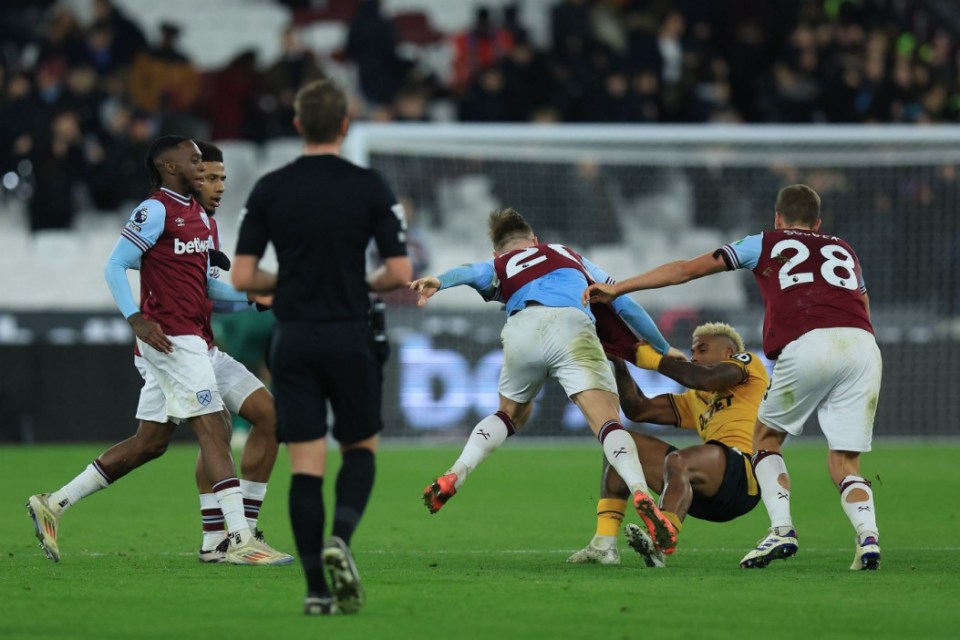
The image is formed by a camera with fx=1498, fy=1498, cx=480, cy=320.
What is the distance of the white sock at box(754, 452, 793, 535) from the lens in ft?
24.4

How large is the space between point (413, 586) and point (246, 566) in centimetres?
120

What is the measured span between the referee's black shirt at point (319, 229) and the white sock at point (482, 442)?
7.28ft

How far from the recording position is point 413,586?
654cm

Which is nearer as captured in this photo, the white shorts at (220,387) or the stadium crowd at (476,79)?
the white shorts at (220,387)

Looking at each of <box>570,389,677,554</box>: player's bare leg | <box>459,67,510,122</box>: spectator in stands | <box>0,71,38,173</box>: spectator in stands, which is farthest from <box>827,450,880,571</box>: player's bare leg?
<box>0,71,38,173</box>: spectator in stands

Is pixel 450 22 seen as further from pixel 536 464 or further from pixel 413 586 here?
pixel 413 586

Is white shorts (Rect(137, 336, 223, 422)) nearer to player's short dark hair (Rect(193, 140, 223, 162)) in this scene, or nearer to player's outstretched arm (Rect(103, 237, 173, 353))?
player's outstretched arm (Rect(103, 237, 173, 353))

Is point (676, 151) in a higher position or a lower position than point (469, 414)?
higher

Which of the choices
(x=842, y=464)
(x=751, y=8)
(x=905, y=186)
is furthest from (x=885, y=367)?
(x=842, y=464)

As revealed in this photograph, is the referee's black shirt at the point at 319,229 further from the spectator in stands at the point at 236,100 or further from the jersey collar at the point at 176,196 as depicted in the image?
the spectator in stands at the point at 236,100

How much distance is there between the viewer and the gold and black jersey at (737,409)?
7.85 m

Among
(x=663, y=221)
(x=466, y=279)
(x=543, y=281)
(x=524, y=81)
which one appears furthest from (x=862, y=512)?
(x=524, y=81)

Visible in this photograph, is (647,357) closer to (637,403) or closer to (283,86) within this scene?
(637,403)

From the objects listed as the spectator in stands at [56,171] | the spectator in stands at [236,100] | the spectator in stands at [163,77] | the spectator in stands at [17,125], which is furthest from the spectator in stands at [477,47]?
the spectator in stands at [17,125]
